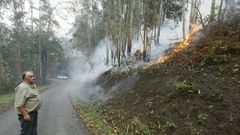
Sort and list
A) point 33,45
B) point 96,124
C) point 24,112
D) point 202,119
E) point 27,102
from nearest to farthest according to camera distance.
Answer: point 24,112 → point 27,102 → point 202,119 → point 96,124 → point 33,45

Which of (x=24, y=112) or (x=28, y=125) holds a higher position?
(x=24, y=112)

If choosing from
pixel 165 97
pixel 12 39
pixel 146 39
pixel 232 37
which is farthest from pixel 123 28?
pixel 12 39

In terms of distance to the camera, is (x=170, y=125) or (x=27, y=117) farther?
(x=170, y=125)

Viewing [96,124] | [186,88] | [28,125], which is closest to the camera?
[28,125]

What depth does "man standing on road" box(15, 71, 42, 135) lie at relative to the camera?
6967 mm

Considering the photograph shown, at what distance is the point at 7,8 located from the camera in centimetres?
3200

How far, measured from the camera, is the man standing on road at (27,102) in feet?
22.9

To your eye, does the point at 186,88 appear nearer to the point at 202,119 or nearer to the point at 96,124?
the point at 202,119

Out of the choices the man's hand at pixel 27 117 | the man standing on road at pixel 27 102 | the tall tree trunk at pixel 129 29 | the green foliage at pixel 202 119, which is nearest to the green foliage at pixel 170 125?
the green foliage at pixel 202 119

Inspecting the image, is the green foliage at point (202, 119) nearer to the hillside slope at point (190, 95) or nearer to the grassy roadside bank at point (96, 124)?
the hillside slope at point (190, 95)

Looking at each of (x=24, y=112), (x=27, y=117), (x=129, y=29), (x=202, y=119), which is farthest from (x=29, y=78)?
(x=129, y=29)

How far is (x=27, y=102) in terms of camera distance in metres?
7.12

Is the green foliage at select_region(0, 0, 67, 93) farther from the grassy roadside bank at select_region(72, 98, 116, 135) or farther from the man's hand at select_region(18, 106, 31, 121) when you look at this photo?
the man's hand at select_region(18, 106, 31, 121)

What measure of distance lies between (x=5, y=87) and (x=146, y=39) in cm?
1571
